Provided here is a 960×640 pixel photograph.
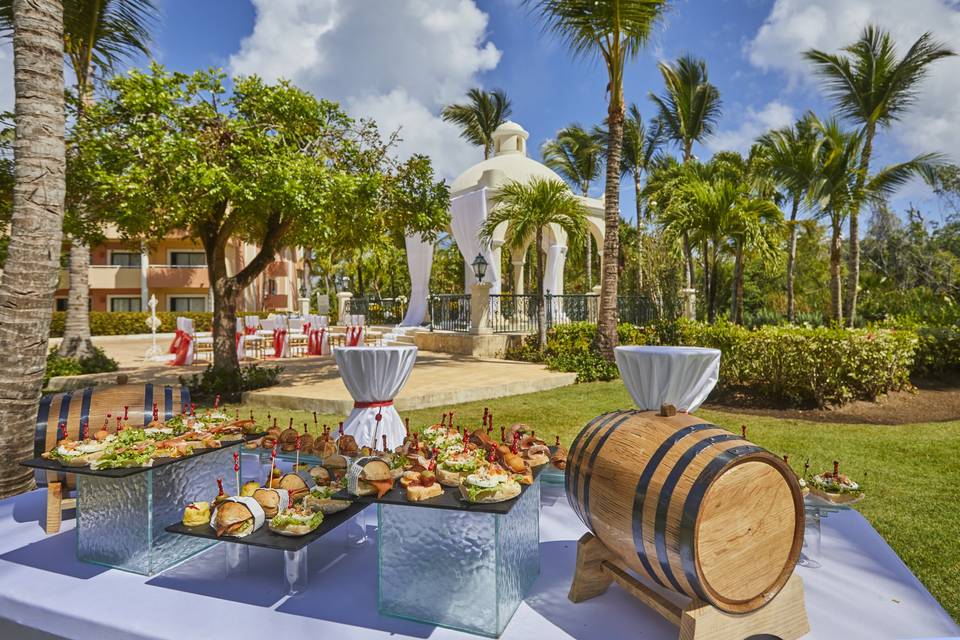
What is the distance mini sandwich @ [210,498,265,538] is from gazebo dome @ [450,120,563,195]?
1529cm

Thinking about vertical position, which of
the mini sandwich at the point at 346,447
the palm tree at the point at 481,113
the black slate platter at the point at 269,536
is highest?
the palm tree at the point at 481,113

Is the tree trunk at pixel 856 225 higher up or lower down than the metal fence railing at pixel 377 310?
higher up

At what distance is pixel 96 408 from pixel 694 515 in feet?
13.4

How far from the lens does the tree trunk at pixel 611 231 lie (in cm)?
1184

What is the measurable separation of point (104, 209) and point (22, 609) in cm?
798

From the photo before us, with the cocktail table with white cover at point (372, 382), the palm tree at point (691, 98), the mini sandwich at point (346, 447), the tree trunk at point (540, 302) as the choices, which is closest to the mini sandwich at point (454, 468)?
the mini sandwich at point (346, 447)

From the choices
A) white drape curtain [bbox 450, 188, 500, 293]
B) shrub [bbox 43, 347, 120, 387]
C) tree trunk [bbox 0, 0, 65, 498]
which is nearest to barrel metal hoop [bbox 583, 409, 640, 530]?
tree trunk [bbox 0, 0, 65, 498]

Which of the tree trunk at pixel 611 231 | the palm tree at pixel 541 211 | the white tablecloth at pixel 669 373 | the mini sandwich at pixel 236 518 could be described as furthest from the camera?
the palm tree at pixel 541 211

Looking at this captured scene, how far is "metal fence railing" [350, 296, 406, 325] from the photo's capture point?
80.3 ft

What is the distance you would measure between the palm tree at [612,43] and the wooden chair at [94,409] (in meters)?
9.70

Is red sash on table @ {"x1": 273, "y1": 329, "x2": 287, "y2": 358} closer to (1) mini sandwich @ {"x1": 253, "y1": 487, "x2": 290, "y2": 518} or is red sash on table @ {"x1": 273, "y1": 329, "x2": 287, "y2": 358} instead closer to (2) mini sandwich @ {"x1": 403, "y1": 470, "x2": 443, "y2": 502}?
(1) mini sandwich @ {"x1": 253, "y1": 487, "x2": 290, "y2": 518}

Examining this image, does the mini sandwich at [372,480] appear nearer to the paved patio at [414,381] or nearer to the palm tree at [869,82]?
the paved patio at [414,381]

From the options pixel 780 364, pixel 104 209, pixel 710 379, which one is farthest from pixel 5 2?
pixel 780 364

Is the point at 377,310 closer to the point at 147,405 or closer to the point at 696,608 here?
the point at 147,405
